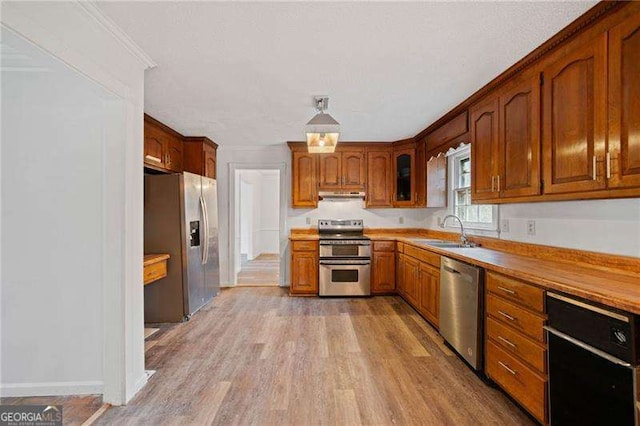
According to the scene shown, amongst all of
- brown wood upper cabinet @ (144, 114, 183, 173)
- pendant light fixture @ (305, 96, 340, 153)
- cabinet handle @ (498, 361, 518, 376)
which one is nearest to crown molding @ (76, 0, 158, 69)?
pendant light fixture @ (305, 96, 340, 153)

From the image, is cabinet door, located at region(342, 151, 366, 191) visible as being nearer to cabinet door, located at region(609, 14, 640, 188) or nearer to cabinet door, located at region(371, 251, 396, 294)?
cabinet door, located at region(371, 251, 396, 294)

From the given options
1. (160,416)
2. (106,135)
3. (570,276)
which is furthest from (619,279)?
(106,135)

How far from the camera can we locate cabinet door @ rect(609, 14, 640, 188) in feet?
4.69

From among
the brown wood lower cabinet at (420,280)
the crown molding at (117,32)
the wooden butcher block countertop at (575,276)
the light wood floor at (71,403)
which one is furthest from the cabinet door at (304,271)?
the crown molding at (117,32)

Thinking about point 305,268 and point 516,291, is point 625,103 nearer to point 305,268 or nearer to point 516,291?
point 516,291

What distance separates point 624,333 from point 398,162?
3.64 m

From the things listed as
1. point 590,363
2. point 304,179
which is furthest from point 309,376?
point 304,179

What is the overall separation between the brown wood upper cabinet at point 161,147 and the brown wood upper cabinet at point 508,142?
3517mm

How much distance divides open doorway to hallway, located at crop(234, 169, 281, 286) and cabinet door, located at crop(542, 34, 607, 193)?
492 centimetres

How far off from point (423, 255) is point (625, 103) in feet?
7.01

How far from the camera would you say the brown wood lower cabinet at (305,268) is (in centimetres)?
431

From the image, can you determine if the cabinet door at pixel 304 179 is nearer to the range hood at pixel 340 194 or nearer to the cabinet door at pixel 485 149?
the range hood at pixel 340 194

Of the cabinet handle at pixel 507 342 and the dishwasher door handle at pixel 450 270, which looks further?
the dishwasher door handle at pixel 450 270

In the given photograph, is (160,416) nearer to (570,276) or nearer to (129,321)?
(129,321)
